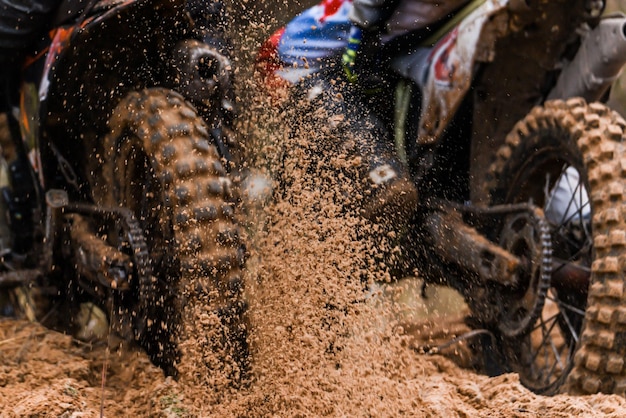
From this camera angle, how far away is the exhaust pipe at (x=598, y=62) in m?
2.45

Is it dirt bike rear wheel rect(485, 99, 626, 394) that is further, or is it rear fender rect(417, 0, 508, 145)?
rear fender rect(417, 0, 508, 145)

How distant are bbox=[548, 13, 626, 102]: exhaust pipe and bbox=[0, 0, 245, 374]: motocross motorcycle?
1212 mm

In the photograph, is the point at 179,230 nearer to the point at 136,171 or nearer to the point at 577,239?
the point at 136,171

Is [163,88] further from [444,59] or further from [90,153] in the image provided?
[444,59]

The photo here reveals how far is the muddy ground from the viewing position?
6.27 ft

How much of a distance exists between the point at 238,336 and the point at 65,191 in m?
0.78

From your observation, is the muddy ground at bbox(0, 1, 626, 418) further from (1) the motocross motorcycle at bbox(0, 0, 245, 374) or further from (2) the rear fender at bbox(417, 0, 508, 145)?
(2) the rear fender at bbox(417, 0, 508, 145)

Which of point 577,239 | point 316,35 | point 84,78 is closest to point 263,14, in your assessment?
point 316,35

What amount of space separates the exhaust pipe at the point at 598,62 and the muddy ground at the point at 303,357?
85 centimetres

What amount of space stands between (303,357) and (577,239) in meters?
1.15

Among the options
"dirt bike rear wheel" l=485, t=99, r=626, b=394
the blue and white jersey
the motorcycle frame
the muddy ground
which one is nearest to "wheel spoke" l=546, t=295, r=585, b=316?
"dirt bike rear wheel" l=485, t=99, r=626, b=394

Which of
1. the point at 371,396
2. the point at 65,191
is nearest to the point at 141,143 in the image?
the point at 65,191

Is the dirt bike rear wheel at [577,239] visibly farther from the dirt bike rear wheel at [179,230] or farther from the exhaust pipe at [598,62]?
the dirt bike rear wheel at [179,230]

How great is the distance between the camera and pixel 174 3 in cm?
227
